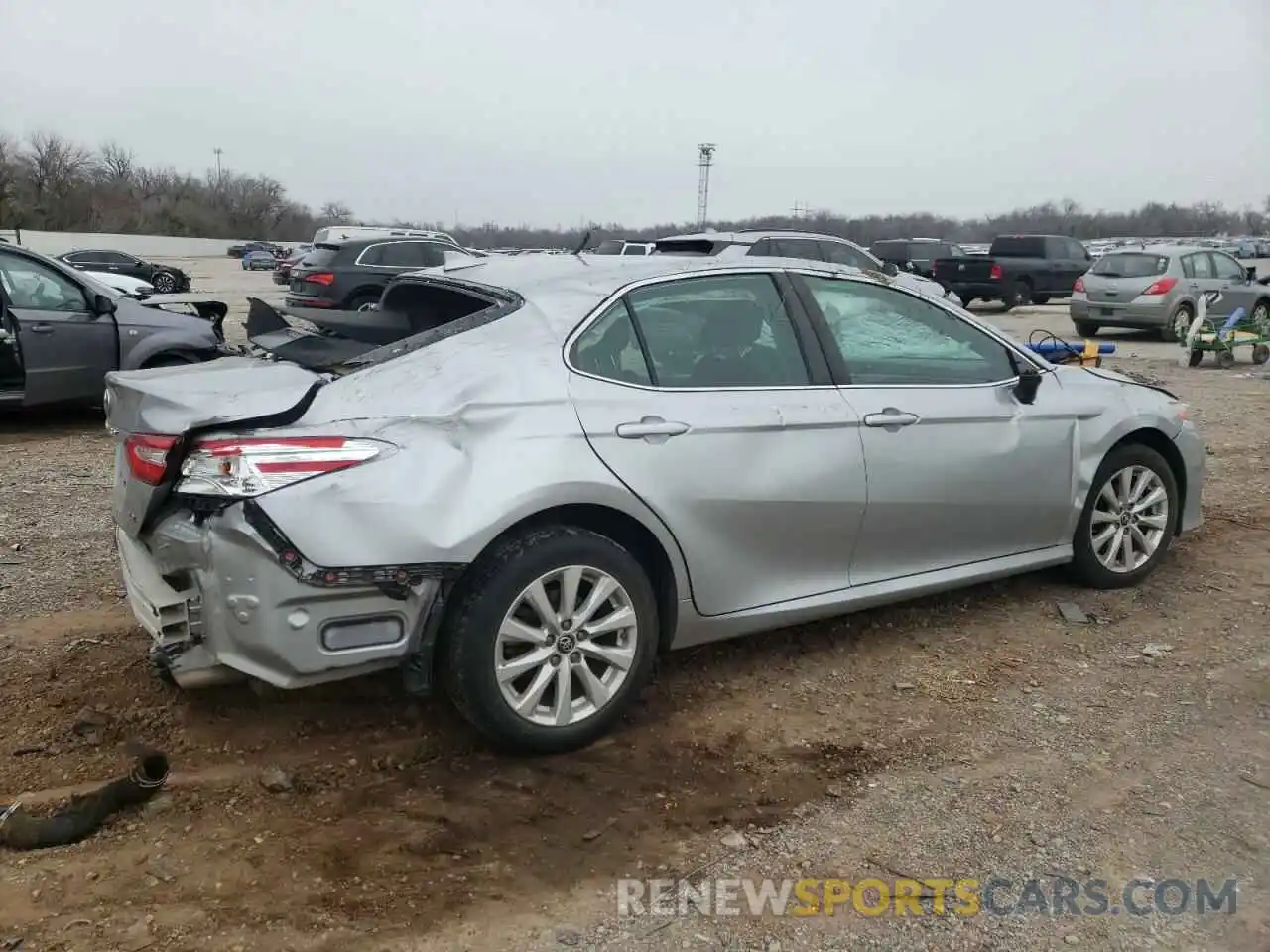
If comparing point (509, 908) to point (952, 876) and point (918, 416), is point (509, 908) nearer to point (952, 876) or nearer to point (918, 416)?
point (952, 876)

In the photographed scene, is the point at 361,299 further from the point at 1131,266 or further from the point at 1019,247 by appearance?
the point at 1019,247

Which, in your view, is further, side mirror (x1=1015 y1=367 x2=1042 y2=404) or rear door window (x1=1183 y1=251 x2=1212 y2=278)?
rear door window (x1=1183 y1=251 x2=1212 y2=278)

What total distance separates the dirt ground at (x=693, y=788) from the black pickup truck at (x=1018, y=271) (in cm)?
2014

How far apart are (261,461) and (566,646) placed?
1089 millimetres

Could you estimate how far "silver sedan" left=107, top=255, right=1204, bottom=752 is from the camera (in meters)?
2.94

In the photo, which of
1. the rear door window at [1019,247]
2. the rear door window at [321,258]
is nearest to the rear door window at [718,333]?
the rear door window at [321,258]

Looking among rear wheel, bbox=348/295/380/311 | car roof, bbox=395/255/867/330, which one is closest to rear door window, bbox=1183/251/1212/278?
rear wheel, bbox=348/295/380/311

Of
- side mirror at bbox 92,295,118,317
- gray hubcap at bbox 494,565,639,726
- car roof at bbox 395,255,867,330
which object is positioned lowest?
gray hubcap at bbox 494,565,639,726

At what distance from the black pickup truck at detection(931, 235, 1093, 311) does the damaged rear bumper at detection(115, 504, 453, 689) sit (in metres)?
22.0

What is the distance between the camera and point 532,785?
3.21 m

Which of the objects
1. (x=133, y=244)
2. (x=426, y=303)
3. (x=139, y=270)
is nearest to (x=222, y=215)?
(x=133, y=244)

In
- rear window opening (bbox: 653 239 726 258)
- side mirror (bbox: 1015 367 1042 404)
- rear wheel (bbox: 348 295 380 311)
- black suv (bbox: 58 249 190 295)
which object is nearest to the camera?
side mirror (bbox: 1015 367 1042 404)

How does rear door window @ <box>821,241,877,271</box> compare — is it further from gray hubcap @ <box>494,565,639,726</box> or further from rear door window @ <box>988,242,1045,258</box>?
gray hubcap @ <box>494,565,639,726</box>

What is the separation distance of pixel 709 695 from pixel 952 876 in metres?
1.26
